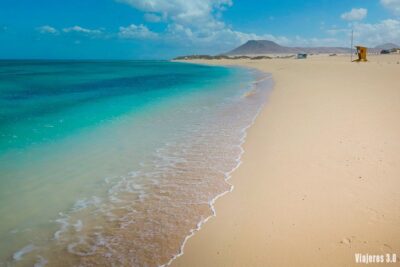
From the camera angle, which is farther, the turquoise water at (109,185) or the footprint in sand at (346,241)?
the turquoise water at (109,185)

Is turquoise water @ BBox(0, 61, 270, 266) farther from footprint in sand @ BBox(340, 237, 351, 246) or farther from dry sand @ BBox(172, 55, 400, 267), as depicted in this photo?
footprint in sand @ BBox(340, 237, 351, 246)

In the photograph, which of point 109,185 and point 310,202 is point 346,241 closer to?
point 310,202

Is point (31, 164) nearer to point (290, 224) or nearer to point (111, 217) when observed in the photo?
point (111, 217)

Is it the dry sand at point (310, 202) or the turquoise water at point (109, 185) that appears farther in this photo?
the turquoise water at point (109, 185)

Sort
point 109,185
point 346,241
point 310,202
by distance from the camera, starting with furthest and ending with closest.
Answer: point 109,185 < point 310,202 < point 346,241

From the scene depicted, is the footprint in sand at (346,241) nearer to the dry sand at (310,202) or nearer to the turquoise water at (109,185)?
the dry sand at (310,202)

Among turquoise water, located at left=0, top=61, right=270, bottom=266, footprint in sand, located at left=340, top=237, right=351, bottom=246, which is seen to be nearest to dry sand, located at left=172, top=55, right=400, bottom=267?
footprint in sand, located at left=340, top=237, right=351, bottom=246

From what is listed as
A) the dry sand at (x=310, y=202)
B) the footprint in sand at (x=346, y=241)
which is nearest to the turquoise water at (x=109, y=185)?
the dry sand at (x=310, y=202)

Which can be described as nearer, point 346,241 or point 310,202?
point 346,241

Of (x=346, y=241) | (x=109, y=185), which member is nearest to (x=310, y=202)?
(x=346, y=241)
